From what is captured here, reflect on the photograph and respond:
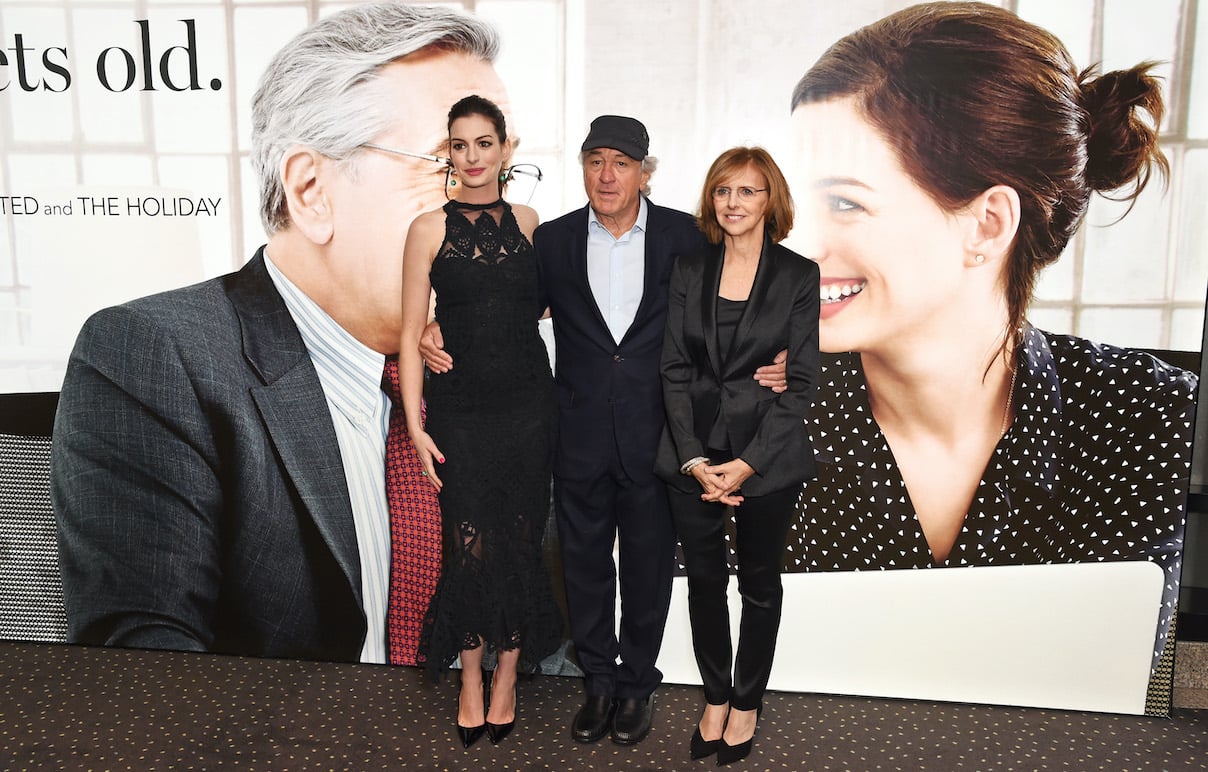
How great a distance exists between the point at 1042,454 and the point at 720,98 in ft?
5.36

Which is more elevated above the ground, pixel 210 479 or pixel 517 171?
pixel 517 171

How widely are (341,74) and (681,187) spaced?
1.26 meters

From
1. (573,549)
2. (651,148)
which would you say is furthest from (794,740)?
(651,148)

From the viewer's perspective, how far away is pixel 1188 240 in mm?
2748

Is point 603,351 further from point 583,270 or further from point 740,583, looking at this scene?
point 740,583

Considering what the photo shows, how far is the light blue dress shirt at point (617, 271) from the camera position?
2.54m

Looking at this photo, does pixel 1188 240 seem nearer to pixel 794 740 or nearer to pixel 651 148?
pixel 651 148

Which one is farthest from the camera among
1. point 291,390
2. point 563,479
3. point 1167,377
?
point 291,390

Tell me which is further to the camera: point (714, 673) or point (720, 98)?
point (720, 98)

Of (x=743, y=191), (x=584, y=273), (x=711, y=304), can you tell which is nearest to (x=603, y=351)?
(x=584, y=273)

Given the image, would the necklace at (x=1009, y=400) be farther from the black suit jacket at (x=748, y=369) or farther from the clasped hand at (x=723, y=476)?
the clasped hand at (x=723, y=476)

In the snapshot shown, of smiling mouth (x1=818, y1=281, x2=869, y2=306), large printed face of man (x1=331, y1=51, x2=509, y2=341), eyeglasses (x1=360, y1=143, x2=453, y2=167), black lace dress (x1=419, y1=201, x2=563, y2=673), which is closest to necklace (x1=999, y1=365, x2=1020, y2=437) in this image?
smiling mouth (x1=818, y1=281, x2=869, y2=306)

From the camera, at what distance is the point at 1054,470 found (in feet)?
9.35

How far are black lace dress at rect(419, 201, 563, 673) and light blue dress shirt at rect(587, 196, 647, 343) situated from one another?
0.19 meters
